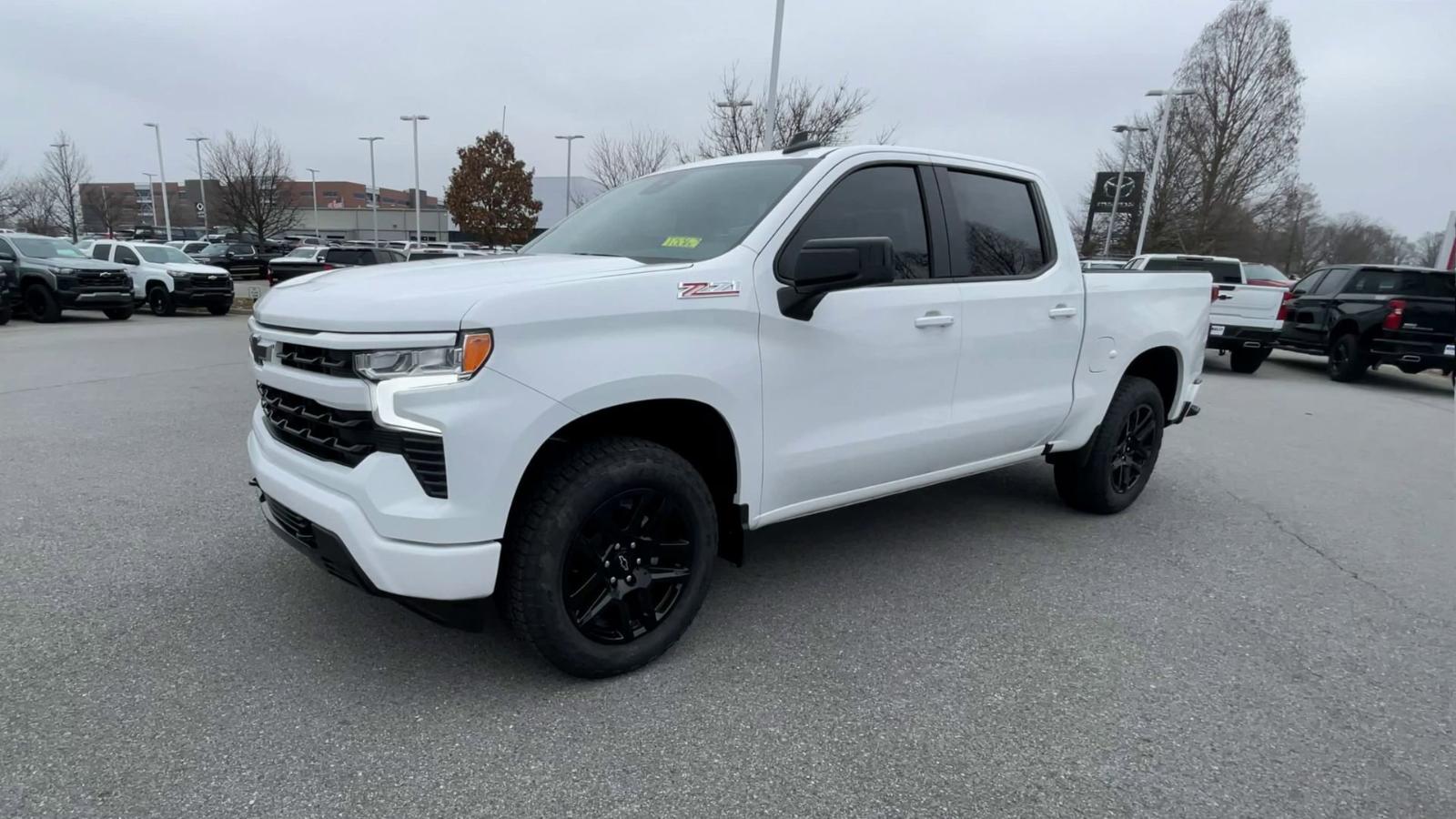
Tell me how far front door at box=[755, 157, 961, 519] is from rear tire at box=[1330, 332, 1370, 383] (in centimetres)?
1230

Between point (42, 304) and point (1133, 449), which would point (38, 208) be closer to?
point (42, 304)

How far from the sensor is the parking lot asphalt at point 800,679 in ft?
7.73

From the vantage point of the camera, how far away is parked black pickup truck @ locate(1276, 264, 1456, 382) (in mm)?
11680

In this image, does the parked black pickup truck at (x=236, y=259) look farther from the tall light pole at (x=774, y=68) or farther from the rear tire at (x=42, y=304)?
the tall light pole at (x=774, y=68)

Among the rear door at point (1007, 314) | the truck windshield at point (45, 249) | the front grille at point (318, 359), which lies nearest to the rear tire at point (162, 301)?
the truck windshield at point (45, 249)

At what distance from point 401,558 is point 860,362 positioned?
1865 millimetres

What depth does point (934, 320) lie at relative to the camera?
3.54 m

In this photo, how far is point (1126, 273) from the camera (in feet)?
15.1

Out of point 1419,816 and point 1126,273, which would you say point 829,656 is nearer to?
point 1419,816

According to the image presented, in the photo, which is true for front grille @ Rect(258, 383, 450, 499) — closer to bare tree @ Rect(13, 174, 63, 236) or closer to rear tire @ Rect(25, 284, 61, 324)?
rear tire @ Rect(25, 284, 61, 324)

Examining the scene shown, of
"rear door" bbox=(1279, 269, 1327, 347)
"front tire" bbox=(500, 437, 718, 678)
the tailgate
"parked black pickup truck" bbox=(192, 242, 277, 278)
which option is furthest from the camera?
"parked black pickup truck" bbox=(192, 242, 277, 278)

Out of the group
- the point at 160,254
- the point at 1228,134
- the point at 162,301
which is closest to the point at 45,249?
the point at 162,301

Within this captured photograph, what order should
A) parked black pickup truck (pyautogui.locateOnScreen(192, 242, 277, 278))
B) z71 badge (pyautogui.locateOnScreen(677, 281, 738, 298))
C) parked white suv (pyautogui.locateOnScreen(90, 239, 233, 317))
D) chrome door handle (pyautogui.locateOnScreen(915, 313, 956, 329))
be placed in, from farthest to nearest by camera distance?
parked black pickup truck (pyautogui.locateOnScreen(192, 242, 277, 278))
parked white suv (pyautogui.locateOnScreen(90, 239, 233, 317))
chrome door handle (pyautogui.locateOnScreen(915, 313, 956, 329))
z71 badge (pyautogui.locateOnScreen(677, 281, 738, 298))

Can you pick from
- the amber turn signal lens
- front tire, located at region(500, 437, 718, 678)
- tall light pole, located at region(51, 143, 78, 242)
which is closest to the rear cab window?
front tire, located at region(500, 437, 718, 678)
